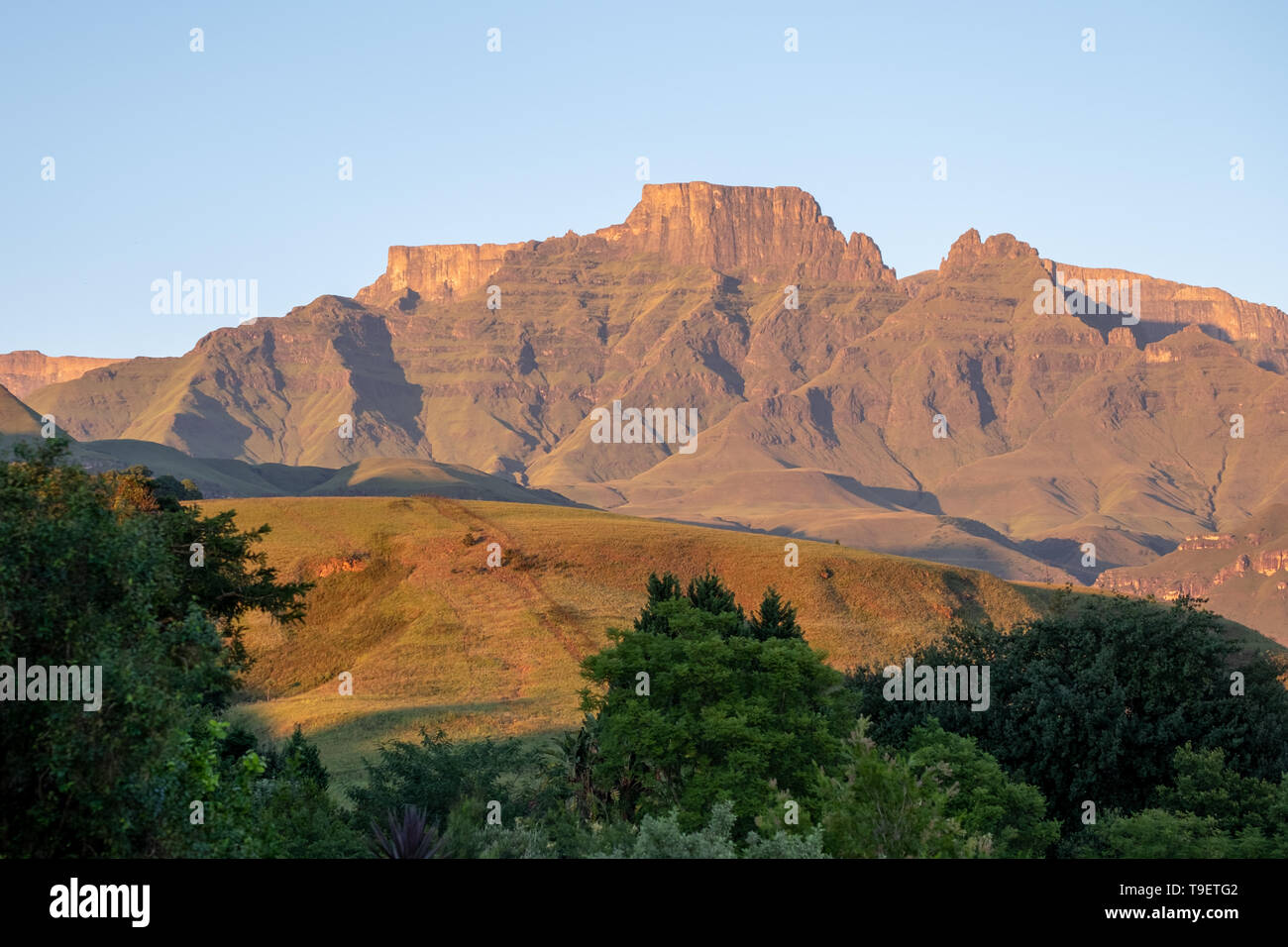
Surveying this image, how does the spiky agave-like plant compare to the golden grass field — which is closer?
the spiky agave-like plant

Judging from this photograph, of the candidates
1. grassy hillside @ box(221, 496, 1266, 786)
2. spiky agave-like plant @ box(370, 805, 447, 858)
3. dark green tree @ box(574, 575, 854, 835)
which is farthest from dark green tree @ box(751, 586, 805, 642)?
spiky agave-like plant @ box(370, 805, 447, 858)

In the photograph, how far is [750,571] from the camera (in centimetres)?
10931

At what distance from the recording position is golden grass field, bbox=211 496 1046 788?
239 feet

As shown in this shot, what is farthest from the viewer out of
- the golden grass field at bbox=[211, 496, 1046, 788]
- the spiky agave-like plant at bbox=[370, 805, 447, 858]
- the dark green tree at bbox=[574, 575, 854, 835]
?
the golden grass field at bbox=[211, 496, 1046, 788]

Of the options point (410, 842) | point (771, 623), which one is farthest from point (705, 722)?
point (410, 842)

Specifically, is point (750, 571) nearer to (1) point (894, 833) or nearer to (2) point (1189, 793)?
(2) point (1189, 793)

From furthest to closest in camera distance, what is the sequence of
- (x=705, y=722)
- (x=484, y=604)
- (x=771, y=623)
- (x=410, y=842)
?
(x=484, y=604) → (x=771, y=623) → (x=705, y=722) → (x=410, y=842)

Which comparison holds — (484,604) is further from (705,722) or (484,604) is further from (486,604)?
(705,722)

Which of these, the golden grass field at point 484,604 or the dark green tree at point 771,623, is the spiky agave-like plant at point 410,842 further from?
the golden grass field at point 484,604

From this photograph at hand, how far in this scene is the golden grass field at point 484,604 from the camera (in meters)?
72.8

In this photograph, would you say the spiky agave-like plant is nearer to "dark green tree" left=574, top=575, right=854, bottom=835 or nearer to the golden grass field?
"dark green tree" left=574, top=575, right=854, bottom=835

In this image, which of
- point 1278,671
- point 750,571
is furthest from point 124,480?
point 750,571

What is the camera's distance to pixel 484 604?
320 ft
